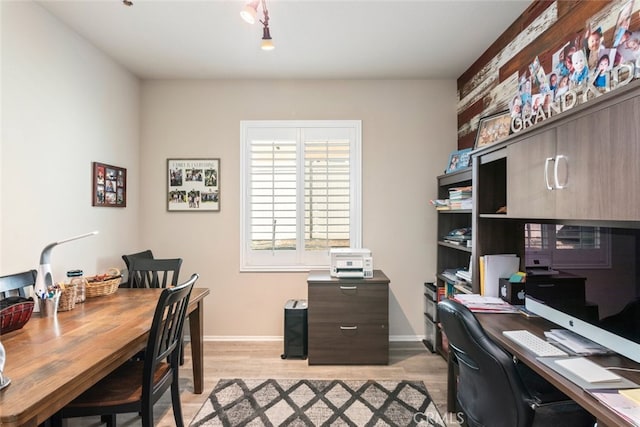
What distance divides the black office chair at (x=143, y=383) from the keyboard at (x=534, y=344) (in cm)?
159

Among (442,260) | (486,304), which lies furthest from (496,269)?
(442,260)

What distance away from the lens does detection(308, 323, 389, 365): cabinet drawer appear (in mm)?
2691

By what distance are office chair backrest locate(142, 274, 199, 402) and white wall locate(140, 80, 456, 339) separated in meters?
1.45

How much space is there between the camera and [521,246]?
79.4 inches

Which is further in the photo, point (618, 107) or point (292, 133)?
point (292, 133)

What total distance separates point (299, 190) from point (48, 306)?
2118 millimetres

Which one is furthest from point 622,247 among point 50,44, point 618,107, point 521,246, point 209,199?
point 50,44

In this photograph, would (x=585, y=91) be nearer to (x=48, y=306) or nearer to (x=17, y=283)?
(x=48, y=306)

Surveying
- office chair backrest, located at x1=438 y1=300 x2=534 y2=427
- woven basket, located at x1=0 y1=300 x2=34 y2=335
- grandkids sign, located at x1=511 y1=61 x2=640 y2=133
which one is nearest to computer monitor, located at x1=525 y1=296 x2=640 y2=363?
office chair backrest, located at x1=438 y1=300 x2=534 y2=427

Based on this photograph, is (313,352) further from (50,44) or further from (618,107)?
(50,44)

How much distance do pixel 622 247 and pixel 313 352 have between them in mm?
2218

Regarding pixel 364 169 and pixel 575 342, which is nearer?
pixel 575 342

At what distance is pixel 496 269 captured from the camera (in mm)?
1977

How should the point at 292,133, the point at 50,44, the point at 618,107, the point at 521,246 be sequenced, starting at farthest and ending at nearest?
1. the point at 292,133
2. the point at 50,44
3. the point at 521,246
4. the point at 618,107
